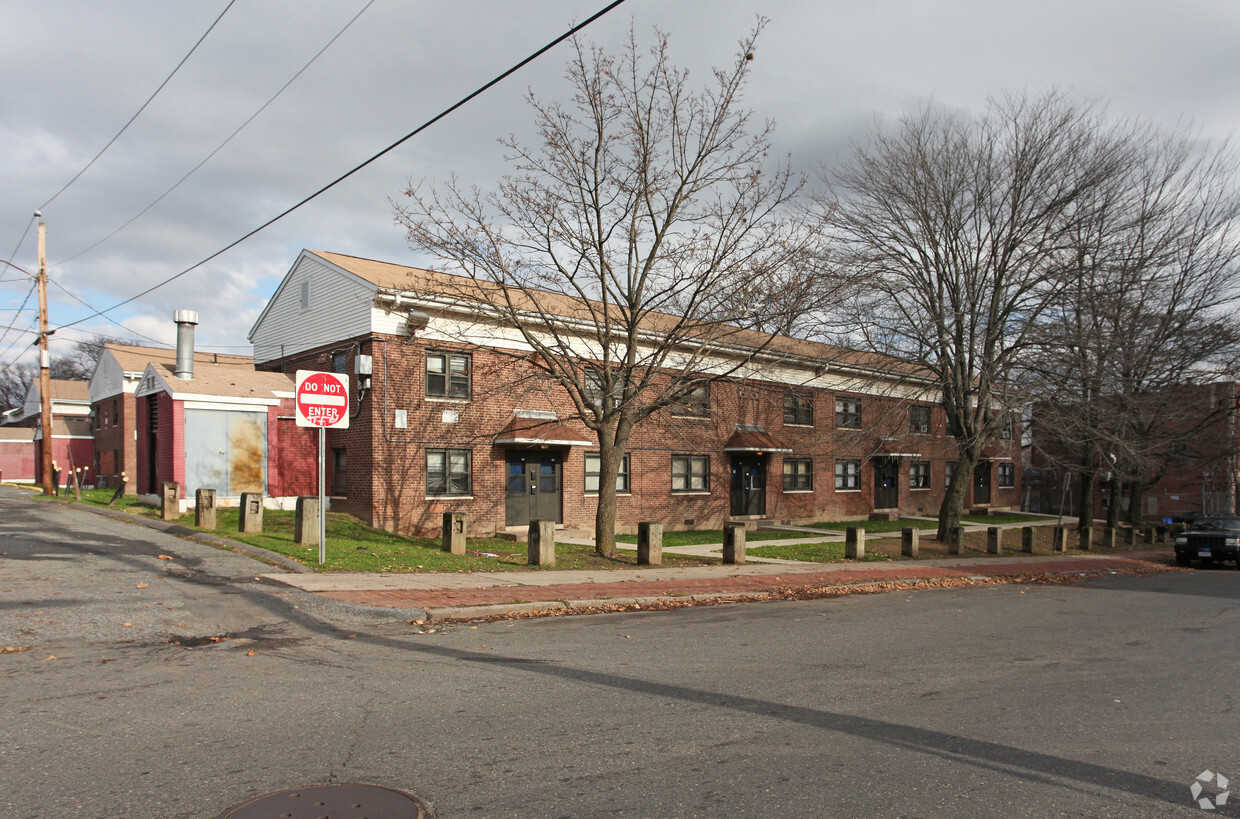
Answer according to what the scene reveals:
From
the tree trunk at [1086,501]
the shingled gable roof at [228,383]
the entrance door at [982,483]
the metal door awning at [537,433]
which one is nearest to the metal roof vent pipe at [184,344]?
the shingled gable roof at [228,383]

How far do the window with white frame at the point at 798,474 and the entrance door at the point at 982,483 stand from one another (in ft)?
43.5

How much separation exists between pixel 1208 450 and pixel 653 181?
92.5 ft

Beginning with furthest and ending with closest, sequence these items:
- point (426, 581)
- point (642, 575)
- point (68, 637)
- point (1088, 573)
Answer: point (1088, 573)
point (642, 575)
point (426, 581)
point (68, 637)

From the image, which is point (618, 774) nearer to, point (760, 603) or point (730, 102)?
point (760, 603)

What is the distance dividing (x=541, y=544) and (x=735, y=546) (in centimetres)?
470

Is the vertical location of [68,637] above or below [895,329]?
below

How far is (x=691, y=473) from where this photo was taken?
28297 millimetres

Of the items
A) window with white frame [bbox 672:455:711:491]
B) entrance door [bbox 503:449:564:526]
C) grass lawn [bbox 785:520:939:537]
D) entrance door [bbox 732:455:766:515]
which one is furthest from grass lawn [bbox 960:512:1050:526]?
entrance door [bbox 503:449:564:526]

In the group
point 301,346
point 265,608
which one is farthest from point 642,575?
point 301,346

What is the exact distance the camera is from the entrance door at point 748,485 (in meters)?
29.9

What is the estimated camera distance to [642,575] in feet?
48.5

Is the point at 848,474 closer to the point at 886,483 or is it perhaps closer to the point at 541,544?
the point at 886,483

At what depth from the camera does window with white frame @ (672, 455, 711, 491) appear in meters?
27.9

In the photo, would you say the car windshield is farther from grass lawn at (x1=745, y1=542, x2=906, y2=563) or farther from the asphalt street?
the asphalt street
